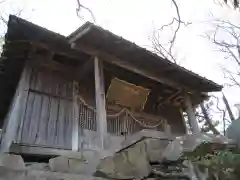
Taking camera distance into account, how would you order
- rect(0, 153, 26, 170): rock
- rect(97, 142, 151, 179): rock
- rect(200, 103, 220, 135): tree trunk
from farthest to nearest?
rect(200, 103, 220, 135): tree trunk, rect(97, 142, 151, 179): rock, rect(0, 153, 26, 170): rock

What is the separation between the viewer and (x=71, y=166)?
14.4 ft

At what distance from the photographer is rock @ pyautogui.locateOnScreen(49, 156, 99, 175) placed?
4.25 metres

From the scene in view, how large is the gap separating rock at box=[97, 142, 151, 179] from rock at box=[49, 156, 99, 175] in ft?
0.77

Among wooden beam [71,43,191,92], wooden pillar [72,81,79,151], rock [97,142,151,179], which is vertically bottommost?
rock [97,142,151,179]

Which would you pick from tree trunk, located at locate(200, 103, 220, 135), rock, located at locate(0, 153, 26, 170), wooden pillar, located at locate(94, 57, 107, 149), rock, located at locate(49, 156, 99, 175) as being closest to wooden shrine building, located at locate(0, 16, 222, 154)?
wooden pillar, located at locate(94, 57, 107, 149)

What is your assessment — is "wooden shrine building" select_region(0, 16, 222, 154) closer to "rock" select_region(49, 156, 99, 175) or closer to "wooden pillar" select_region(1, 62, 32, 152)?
"wooden pillar" select_region(1, 62, 32, 152)

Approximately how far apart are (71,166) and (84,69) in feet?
13.7

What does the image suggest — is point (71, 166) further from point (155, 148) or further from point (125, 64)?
point (125, 64)

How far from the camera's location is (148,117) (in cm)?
954

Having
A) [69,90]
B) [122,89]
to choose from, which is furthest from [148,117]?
[69,90]

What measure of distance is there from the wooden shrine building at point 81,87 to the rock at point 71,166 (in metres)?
1.49

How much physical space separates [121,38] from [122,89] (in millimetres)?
1976

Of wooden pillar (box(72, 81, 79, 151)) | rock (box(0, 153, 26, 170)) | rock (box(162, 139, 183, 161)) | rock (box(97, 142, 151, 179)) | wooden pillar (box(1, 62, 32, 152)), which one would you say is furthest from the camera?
wooden pillar (box(72, 81, 79, 151))

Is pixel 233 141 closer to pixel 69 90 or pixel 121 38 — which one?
pixel 121 38
